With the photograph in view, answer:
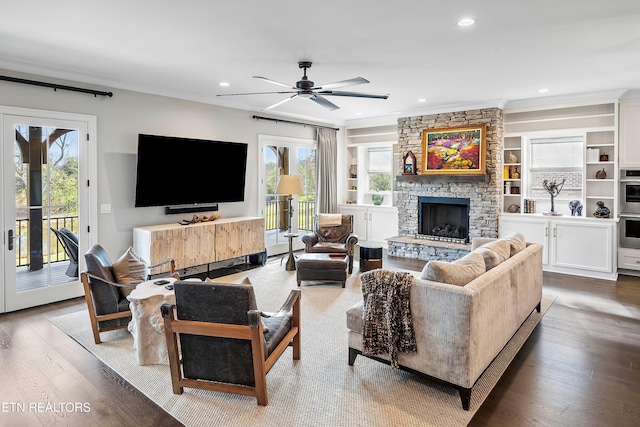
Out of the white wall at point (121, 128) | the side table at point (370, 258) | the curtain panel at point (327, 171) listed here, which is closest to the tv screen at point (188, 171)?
the white wall at point (121, 128)

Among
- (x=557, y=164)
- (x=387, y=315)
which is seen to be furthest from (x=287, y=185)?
(x=557, y=164)

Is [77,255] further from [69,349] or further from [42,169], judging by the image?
[69,349]

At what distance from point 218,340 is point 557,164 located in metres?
6.41

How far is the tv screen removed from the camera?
538 cm

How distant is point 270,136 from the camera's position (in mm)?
7309

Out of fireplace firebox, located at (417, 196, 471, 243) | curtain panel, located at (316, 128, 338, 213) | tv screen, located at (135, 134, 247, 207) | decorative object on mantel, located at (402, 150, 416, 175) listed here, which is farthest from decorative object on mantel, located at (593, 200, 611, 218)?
tv screen, located at (135, 134, 247, 207)

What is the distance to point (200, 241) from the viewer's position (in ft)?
18.8

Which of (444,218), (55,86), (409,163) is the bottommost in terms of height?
(444,218)

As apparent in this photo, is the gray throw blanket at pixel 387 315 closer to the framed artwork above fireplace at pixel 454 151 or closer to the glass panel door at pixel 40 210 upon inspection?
the glass panel door at pixel 40 210

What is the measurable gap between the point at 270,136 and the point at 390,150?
2.83 metres

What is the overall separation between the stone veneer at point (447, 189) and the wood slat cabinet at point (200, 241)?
9.24 ft

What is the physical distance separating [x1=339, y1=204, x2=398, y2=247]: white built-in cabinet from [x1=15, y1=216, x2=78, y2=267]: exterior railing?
5501 millimetres

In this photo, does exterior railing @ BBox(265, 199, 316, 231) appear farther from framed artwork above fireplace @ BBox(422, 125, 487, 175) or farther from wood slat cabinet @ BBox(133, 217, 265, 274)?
framed artwork above fireplace @ BBox(422, 125, 487, 175)

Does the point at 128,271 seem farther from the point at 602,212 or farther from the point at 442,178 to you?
the point at 602,212
